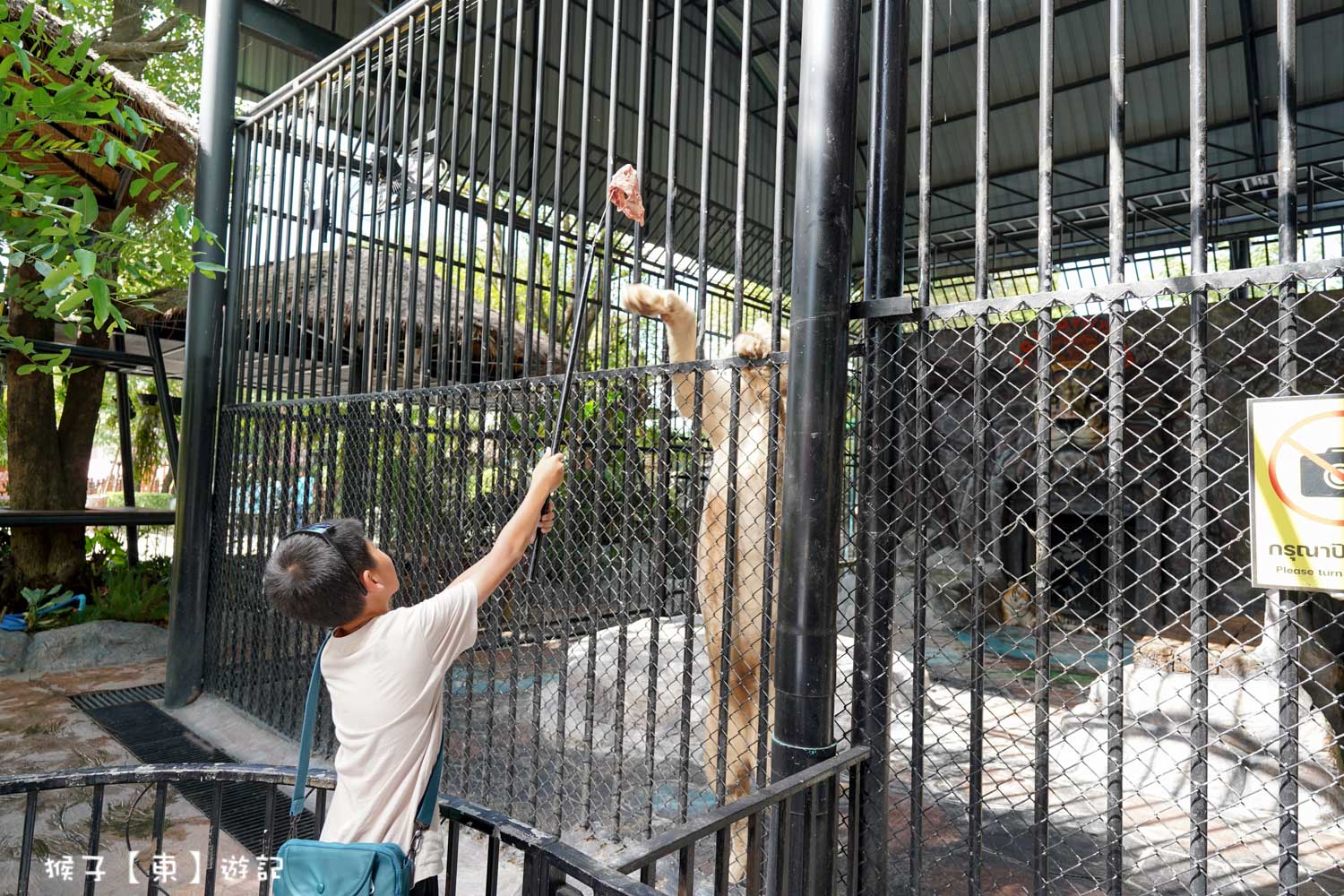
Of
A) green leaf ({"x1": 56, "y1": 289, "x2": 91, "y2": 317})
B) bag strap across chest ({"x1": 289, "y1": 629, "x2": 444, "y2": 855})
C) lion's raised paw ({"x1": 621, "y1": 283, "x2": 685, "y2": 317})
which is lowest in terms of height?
bag strap across chest ({"x1": 289, "y1": 629, "x2": 444, "y2": 855})

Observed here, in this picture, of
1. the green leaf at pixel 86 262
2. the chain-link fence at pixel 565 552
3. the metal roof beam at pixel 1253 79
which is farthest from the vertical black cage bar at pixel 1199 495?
the metal roof beam at pixel 1253 79

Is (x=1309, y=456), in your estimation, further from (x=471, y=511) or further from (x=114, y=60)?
(x=114, y=60)

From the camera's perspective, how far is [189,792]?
404 cm

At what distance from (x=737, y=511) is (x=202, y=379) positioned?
449 cm

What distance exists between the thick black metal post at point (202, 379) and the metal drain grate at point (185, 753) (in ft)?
0.99

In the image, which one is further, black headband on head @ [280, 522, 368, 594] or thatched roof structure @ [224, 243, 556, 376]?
thatched roof structure @ [224, 243, 556, 376]

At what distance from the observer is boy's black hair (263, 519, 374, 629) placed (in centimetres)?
183

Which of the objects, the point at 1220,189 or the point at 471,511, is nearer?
the point at 471,511

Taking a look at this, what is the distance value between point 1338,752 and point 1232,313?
7.54 m

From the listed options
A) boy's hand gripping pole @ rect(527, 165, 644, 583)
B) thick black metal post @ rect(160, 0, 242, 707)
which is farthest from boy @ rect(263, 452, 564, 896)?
thick black metal post @ rect(160, 0, 242, 707)

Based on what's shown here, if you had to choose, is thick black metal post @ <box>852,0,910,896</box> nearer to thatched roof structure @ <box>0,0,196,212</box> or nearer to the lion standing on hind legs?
the lion standing on hind legs

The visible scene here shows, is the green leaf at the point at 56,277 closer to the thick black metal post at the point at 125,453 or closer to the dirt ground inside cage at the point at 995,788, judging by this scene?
the dirt ground inside cage at the point at 995,788

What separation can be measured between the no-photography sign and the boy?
173cm

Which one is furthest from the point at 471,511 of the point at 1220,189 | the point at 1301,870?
the point at 1220,189
